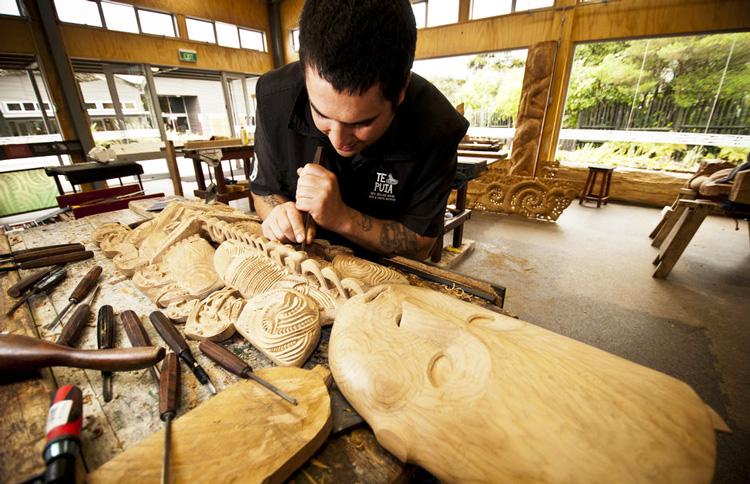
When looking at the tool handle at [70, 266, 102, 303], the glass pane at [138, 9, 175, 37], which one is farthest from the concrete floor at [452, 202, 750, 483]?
the glass pane at [138, 9, 175, 37]

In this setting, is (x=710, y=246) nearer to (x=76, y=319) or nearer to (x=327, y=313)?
(x=327, y=313)

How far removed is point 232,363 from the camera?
3.20 feet

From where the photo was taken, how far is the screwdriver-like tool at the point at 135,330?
3.60 feet

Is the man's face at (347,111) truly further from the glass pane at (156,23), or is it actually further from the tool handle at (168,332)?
the glass pane at (156,23)

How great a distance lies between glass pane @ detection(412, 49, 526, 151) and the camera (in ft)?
24.2

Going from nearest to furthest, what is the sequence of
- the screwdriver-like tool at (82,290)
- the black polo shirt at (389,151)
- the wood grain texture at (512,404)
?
the wood grain texture at (512,404), the screwdriver-like tool at (82,290), the black polo shirt at (389,151)

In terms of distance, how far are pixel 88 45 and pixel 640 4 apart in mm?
11457

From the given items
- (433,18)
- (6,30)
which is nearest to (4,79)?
(6,30)

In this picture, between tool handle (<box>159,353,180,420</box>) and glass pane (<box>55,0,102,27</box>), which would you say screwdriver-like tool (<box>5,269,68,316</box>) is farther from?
glass pane (<box>55,0,102,27</box>)

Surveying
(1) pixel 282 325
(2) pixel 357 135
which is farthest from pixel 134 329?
(2) pixel 357 135

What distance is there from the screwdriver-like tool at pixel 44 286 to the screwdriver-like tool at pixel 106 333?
0.45 meters

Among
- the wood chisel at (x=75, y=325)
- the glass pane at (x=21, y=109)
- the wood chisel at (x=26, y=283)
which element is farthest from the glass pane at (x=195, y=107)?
the wood chisel at (x=75, y=325)

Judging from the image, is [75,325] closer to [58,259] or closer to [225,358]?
[225,358]

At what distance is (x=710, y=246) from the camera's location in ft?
15.9
